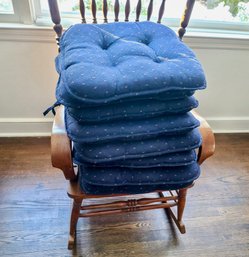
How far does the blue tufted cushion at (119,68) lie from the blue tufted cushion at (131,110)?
0.11 feet

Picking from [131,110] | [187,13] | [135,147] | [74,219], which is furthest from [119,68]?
[74,219]

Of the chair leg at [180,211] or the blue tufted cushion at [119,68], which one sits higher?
the blue tufted cushion at [119,68]

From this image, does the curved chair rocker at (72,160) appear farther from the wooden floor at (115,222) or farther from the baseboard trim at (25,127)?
the baseboard trim at (25,127)

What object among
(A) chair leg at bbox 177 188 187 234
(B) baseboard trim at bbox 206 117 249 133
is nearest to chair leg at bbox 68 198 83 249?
(A) chair leg at bbox 177 188 187 234

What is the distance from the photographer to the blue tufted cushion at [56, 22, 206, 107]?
599 mm

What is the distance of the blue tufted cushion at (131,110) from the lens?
632 mm

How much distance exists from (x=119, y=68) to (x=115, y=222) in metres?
0.70

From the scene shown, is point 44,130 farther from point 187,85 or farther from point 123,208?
point 187,85

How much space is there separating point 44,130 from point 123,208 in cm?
82

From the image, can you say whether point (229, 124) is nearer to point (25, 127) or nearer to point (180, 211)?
point (180, 211)

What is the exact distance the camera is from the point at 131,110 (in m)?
0.66

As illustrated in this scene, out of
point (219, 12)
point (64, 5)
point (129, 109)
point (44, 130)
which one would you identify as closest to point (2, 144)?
point (44, 130)

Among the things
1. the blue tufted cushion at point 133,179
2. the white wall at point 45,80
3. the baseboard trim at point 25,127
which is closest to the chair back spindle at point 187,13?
the white wall at point 45,80

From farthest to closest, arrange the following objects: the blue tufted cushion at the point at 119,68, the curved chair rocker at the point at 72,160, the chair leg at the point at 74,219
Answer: the chair leg at the point at 74,219 → the curved chair rocker at the point at 72,160 → the blue tufted cushion at the point at 119,68
